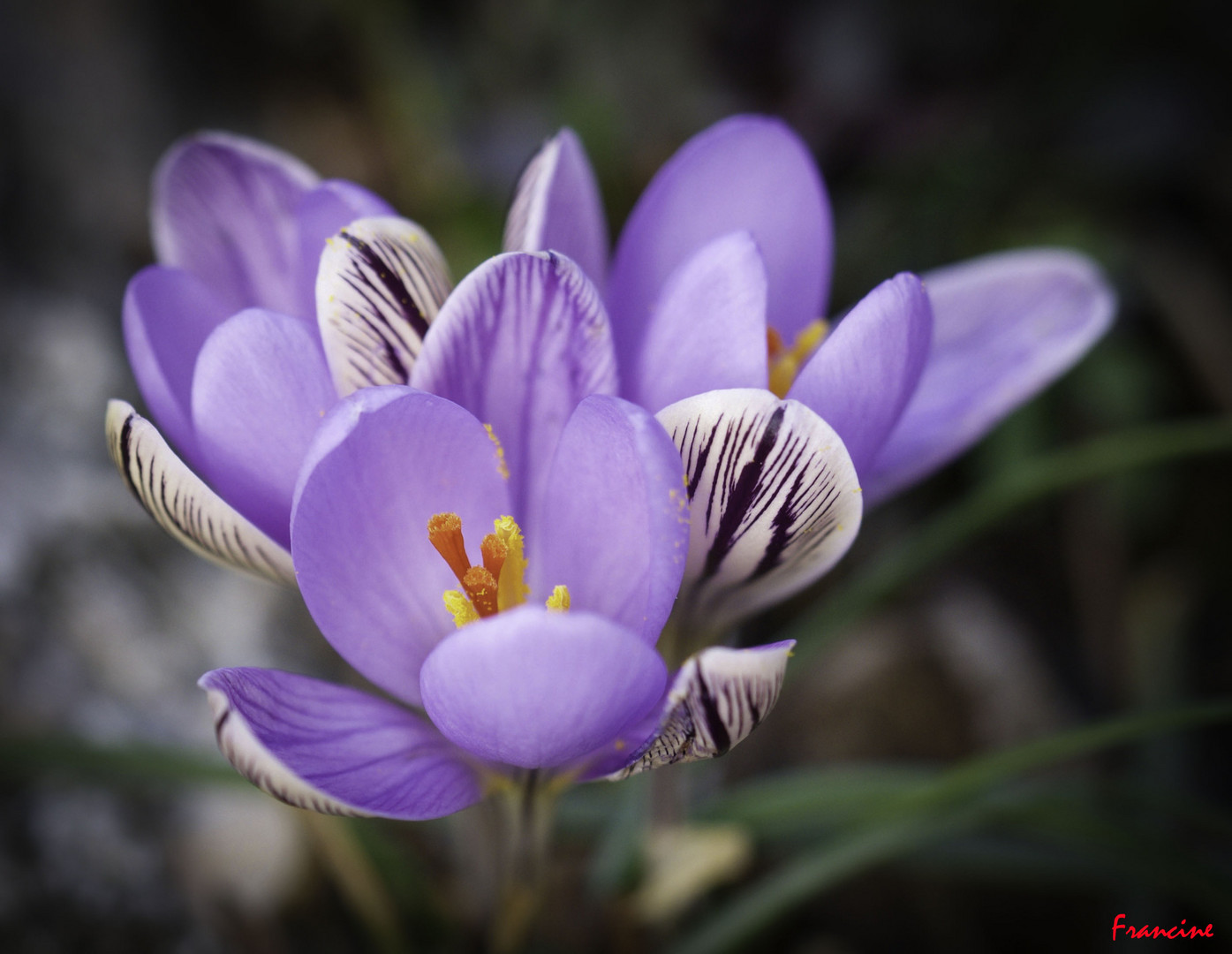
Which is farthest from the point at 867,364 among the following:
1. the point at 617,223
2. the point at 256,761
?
the point at 617,223

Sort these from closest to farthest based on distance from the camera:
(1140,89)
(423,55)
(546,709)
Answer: (546,709) → (1140,89) → (423,55)

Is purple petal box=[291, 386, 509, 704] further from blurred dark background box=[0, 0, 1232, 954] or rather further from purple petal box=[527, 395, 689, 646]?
blurred dark background box=[0, 0, 1232, 954]

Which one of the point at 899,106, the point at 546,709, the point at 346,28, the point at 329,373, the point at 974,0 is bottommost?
the point at 546,709

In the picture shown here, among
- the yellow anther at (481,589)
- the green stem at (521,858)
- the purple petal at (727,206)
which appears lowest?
the green stem at (521,858)

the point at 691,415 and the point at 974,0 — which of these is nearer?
the point at 691,415

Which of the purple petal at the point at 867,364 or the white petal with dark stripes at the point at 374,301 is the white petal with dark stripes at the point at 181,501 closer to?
the white petal with dark stripes at the point at 374,301

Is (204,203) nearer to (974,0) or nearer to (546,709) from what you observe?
(546,709)

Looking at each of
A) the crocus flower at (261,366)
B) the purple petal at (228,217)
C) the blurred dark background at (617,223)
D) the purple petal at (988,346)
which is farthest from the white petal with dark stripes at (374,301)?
the blurred dark background at (617,223)

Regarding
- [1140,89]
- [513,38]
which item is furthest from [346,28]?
[1140,89]
